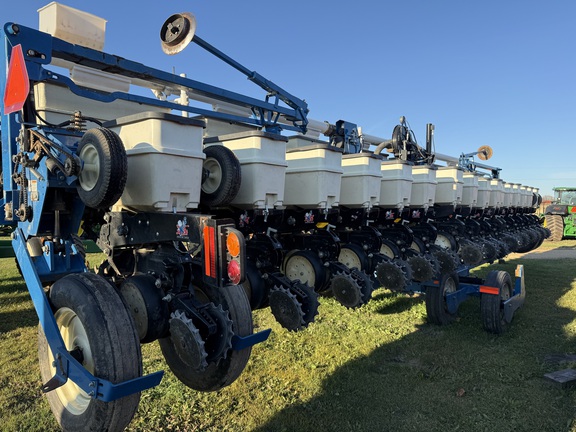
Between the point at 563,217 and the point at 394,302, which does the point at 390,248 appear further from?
the point at 563,217

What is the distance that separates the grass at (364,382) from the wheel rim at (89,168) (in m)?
1.89

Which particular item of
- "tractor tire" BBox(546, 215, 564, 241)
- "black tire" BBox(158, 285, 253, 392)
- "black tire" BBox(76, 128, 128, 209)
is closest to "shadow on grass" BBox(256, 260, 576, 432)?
"black tire" BBox(158, 285, 253, 392)

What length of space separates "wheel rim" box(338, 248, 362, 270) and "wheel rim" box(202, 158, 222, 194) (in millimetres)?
2406

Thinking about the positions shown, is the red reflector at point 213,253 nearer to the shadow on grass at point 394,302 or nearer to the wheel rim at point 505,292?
the shadow on grass at point 394,302

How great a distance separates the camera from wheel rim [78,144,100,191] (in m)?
2.61

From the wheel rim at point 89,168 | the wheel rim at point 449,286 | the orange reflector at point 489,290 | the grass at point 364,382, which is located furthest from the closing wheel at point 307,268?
the wheel rim at point 89,168

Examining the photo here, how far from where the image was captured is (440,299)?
18.4 feet

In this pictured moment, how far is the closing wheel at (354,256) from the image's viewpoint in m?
5.33

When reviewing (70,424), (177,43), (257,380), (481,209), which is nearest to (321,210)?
(257,380)

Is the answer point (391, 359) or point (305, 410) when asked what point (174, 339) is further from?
point (391, 359)

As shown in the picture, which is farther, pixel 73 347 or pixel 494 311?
pixel 494 311

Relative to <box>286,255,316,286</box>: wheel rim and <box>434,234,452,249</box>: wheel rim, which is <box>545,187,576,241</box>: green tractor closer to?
<box>434,234,452,249</box>: wheel rim

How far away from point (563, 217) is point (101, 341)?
2191 cm

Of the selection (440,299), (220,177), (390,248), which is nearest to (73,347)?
(220,177)
